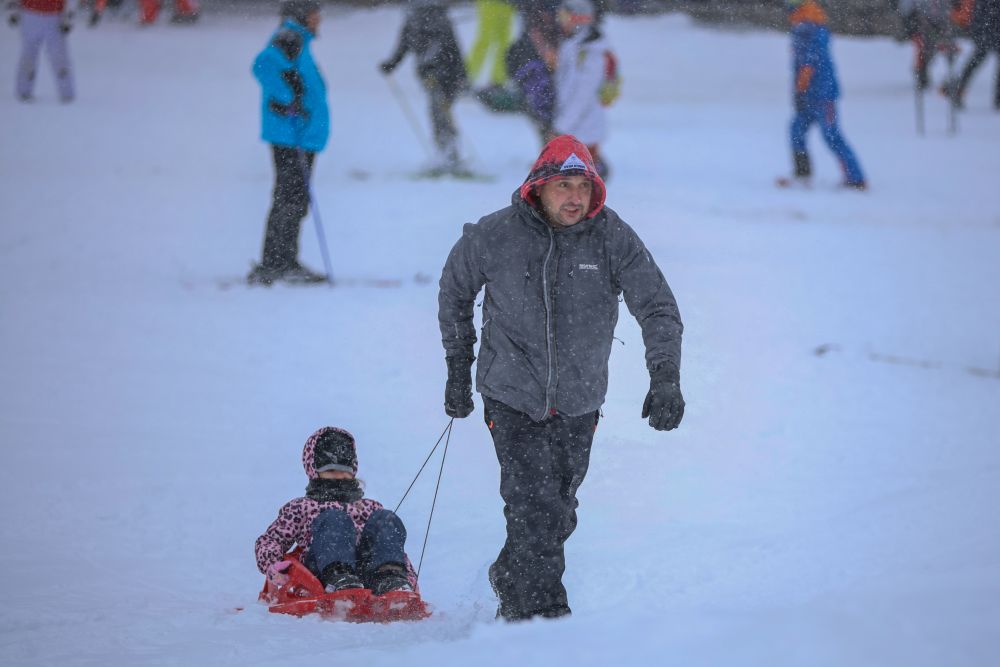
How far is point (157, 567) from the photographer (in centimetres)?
472

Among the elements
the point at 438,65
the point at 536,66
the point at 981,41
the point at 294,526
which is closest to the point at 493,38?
the point at 536,66

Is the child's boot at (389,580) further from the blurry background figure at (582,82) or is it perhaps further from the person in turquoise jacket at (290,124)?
the blurry background figure at (582,82)

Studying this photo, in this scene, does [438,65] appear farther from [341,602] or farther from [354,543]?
[341,602]

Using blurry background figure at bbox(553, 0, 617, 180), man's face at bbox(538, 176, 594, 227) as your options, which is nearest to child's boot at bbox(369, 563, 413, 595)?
man's face at bbox(538, 176, 594, 227)

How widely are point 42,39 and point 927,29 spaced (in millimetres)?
11681

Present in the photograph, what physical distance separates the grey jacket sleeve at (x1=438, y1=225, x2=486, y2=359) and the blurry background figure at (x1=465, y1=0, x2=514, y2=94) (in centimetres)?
1313

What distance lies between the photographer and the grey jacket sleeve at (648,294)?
12.4 feet

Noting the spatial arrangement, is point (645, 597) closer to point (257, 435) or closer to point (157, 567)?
point (157, 567)

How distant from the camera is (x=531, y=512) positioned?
3.78m

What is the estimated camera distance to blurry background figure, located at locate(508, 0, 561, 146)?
489 inches

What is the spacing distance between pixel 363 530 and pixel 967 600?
2017 mm

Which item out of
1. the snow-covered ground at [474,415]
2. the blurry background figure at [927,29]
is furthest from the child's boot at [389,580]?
the blurry background figure at [927,29]

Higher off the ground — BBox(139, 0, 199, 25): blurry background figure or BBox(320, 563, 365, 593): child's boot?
BBox(320, 563, 365, 593): child's boot

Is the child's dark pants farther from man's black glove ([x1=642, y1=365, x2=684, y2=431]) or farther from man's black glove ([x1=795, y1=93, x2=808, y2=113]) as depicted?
man's black glove ([x1=795, y1=93, x2=808, y2=113])
